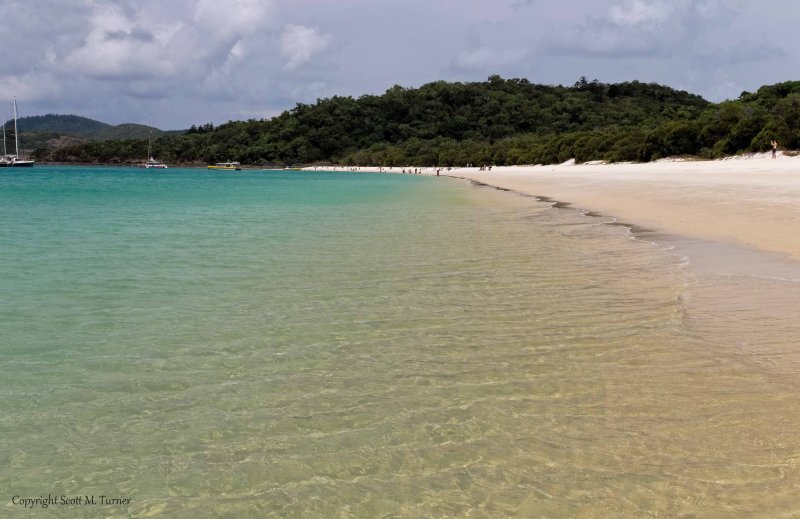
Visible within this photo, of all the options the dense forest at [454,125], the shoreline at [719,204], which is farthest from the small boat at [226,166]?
the shoreline at [719,204]

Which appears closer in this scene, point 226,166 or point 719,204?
point 719,204

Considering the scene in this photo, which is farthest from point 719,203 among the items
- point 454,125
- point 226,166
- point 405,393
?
point 226,166

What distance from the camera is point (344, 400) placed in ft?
15.2

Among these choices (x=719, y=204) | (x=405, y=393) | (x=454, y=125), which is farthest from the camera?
(x=454, y=125)

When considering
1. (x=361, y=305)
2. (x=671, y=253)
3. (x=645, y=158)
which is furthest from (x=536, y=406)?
(x=645, y=158)

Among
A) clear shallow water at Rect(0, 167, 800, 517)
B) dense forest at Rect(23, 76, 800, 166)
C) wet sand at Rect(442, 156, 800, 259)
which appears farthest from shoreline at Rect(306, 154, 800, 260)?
dense forest at Rect(23, 76, 800, 166)

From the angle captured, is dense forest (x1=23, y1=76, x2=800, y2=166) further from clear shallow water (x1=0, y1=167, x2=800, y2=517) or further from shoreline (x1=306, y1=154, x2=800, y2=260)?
clear shallow water (x1=0, y1=167, x2=800, y2=517)

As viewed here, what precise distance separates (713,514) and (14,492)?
12.3 ft

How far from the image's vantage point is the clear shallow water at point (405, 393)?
340 cm

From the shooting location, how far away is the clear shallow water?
134 inches

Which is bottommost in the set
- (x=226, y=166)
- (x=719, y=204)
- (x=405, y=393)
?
(x=405, y=393)

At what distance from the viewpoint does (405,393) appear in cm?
475

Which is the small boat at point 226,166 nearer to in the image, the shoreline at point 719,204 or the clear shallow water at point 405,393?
the shoreline at point 719,204

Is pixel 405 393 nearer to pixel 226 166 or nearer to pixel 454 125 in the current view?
pixel 454 125
